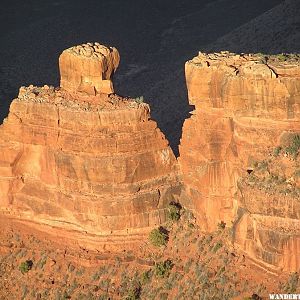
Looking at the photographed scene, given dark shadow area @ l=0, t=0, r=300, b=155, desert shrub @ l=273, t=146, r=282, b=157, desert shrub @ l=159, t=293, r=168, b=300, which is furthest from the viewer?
dark shadow area @ l=0, t=0, r=300, b=155

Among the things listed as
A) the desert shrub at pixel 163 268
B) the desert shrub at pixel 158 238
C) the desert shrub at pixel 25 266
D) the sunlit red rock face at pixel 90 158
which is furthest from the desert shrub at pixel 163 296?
the desert shrub at pixel 25 266

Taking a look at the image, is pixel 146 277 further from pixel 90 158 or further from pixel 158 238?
pixel 90 158

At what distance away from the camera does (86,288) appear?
65.5 meters

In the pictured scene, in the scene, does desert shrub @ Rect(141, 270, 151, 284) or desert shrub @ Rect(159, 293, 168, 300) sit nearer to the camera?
desert shrub @ Rect(159, 293, 168, 300)

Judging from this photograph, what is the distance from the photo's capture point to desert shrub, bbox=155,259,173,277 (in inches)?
2511

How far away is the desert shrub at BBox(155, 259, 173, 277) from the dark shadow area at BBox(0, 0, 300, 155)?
4236 cm

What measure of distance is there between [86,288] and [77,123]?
9.83 meters

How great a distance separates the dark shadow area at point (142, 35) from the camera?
11738 cm

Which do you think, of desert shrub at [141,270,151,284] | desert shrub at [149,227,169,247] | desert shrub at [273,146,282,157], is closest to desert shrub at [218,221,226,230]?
desert shrub at [149,227,169,247]

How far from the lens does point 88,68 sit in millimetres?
66000

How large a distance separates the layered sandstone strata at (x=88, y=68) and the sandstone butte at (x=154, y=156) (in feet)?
0.20

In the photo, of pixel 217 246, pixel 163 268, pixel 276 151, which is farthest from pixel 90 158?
pixel 276 151

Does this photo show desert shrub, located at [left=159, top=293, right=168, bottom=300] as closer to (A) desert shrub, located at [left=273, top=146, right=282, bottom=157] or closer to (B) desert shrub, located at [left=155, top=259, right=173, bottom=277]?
(B) desert shrub, located at [left=155, top=259, right=173, bottom=277]

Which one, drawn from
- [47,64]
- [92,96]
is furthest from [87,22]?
[92,96]
